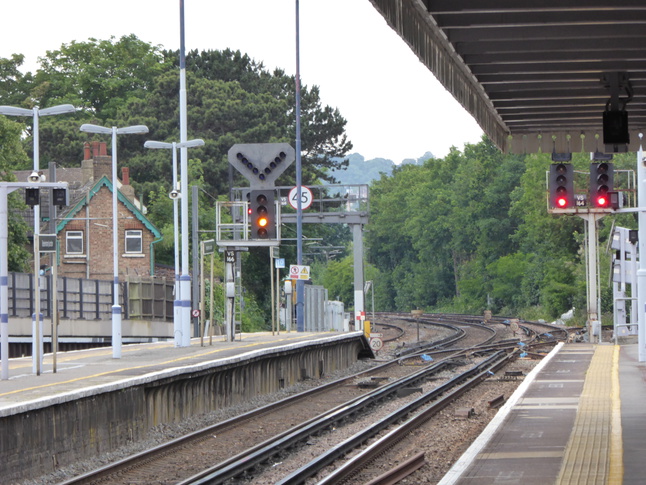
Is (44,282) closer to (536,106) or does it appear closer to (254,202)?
(254,202)

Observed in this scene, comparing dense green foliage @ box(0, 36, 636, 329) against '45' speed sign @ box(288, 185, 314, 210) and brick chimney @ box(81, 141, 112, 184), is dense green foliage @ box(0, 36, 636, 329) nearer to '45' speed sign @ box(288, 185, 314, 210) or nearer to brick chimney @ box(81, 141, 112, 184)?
brick chimney @ box(81, 141, 112, 184)

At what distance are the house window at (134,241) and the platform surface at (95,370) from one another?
27408 mm

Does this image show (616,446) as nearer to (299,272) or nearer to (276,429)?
(276,429)

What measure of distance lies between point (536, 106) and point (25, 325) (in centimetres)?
2371

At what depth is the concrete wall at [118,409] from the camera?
14141mm

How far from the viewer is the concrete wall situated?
46.4 feet

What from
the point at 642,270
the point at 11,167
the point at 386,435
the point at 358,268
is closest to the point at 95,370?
the point at 386,435

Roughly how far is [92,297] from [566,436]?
2954 cm

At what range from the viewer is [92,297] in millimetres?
42031

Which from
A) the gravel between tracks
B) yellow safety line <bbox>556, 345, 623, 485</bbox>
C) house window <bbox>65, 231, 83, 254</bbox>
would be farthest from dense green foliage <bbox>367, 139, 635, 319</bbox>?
yellow safety line <bbox>556, 345, 623, 485</bbox>

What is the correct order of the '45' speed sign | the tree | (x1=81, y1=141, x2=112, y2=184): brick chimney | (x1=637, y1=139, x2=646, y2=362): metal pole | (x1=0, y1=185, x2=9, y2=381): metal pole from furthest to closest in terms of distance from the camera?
(x1=81, y1=141, x2=112, y2=184): brick chimney → the '45' speed sign → the tree → (x1=637, y1=139, x2=646, y2=362): metal pole → (x1=0, y1=185, x2=9, y2=381): metal pole

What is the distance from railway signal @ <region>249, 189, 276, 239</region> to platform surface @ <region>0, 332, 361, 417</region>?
256cm

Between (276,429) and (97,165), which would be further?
(97,165)

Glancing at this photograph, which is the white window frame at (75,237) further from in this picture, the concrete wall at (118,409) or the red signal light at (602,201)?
the red signal light at (602,201)
